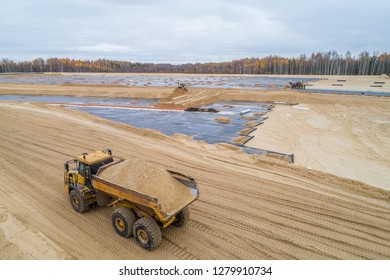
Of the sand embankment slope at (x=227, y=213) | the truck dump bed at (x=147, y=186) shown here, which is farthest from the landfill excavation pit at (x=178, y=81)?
the truck dump bed at (x=147, y=186)

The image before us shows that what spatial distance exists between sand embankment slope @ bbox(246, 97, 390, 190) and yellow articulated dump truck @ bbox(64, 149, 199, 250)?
26.7 ft

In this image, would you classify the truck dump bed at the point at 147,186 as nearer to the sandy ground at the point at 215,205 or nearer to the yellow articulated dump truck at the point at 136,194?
the yellow articulated dump truck at the point at 136,194

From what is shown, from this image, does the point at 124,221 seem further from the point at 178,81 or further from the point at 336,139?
the point at 178,81

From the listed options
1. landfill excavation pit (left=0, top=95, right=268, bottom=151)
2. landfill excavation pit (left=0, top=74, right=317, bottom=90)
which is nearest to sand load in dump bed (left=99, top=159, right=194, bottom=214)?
landfill excavation pit (left=0, top=95, right=268, bottom=151)

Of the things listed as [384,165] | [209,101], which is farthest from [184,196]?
[209,101]

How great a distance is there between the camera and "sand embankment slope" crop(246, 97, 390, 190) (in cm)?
1220

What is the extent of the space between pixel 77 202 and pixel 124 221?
Result: 7.15 feet

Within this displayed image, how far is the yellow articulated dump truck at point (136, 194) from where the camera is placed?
6121mm

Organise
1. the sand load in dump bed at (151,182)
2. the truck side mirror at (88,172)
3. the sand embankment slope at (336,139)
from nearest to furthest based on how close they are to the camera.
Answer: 1. the sand load in dump bed at (151,182)
2. the truck side mirror at (88,172)
3. the sand embankment slope at (336,139)

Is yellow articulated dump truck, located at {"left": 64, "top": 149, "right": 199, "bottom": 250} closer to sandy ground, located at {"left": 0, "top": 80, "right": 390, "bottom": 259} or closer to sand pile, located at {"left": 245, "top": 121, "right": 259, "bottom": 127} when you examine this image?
sandy ground, located at {"left": 0, "top": 80, "right": 390, "bottom": 259}

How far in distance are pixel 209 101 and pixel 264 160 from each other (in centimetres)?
2235

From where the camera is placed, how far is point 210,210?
8172mm
